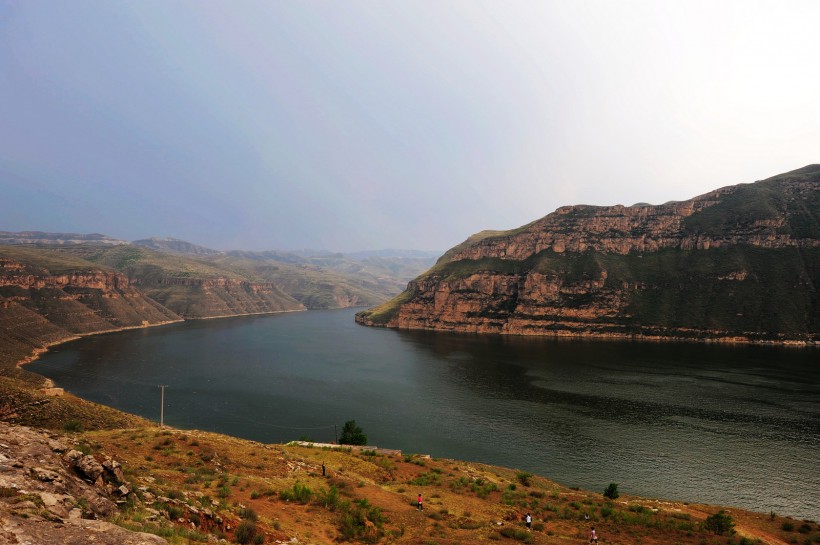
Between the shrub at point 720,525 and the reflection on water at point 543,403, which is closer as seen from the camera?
the shrub at point 720,525

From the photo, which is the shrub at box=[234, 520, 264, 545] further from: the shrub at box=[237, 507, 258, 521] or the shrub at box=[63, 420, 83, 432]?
the shrub at box=[63, 420, 83, 432]

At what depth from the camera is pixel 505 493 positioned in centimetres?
3747

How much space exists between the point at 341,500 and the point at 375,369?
374 ft

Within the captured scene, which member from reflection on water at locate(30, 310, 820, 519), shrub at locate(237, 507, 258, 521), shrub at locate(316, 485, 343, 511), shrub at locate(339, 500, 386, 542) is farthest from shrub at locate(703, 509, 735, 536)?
shrub at locate(237, 507, 258, 521)

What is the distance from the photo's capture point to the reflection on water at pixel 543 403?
62.7 m

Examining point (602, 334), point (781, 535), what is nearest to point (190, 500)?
point (781, 535)

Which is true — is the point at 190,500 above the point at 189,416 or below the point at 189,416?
above

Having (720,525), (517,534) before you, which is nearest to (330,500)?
(517,534)

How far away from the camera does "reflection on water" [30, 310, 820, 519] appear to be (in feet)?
206

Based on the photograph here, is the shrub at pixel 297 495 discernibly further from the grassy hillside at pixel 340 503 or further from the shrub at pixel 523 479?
the shrub at pixel 523 479

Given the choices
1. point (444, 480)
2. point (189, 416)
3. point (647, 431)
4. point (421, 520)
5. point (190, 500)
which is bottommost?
point (189, 416)

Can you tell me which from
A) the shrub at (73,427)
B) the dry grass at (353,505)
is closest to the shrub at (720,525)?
the dry grass at (353,505)

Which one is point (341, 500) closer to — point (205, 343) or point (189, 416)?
point (189, 416)

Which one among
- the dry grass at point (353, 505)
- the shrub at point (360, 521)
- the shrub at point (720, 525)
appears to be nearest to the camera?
the dry grass at point (353, 505)
